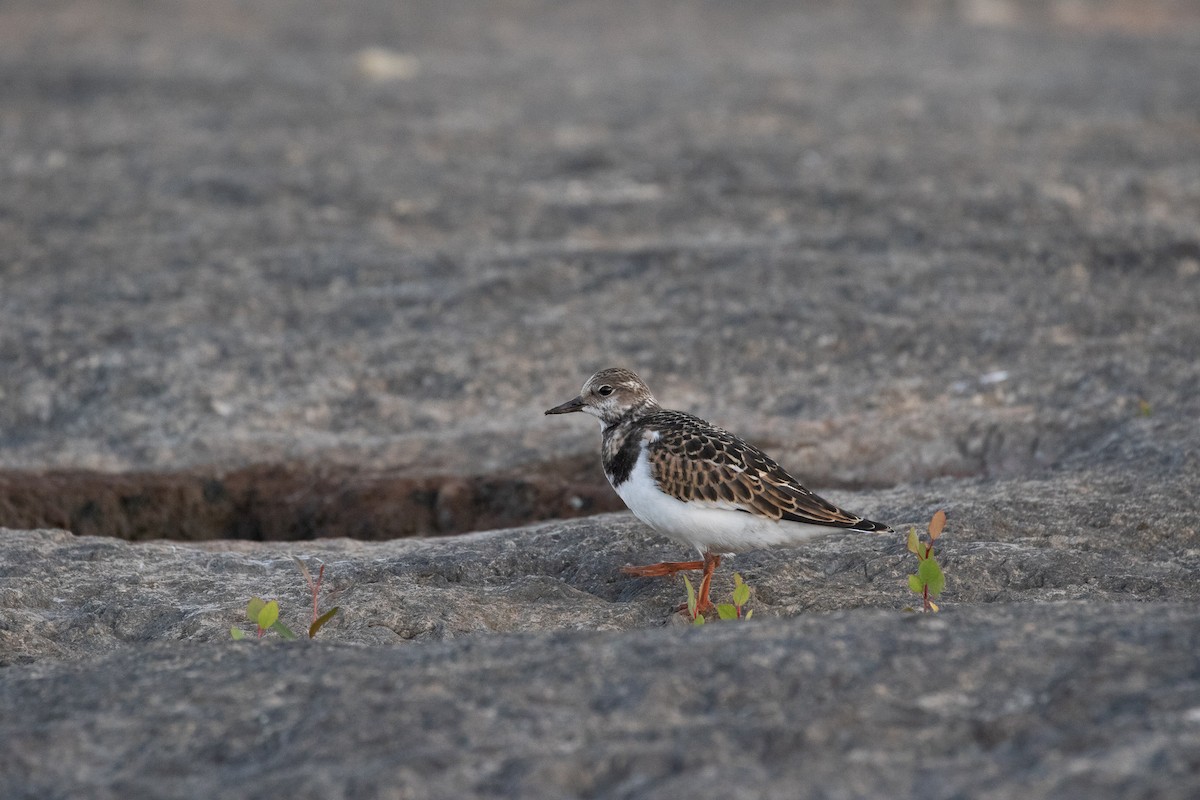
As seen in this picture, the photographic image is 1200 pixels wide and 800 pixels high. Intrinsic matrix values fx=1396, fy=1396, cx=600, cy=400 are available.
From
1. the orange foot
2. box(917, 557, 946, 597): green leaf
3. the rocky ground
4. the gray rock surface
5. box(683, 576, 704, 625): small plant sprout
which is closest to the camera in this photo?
the gray rock surface

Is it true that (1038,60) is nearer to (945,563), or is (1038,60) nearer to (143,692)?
(945,563)

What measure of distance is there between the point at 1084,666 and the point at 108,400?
5.75 metres

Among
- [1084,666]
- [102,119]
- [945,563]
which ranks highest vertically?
[102,119]

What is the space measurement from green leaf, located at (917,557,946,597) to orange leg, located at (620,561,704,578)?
1.14m

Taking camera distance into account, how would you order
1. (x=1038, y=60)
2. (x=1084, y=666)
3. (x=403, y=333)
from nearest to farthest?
(x=1084, y=666), (x=403, y=333), (x=1038, y=60)

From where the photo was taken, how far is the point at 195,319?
8789mm

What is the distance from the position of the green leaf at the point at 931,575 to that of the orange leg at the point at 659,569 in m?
1.14

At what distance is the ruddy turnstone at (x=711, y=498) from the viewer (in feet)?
18.7

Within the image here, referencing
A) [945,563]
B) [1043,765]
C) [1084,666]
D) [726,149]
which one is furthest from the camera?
[726,149]

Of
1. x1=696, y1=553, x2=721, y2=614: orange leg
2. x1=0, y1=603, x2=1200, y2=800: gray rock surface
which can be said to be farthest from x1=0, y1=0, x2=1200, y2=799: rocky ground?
x1=696, y1=553, x2=721, y2=614: orange leg

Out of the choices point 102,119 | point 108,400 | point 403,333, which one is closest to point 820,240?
point 403,333

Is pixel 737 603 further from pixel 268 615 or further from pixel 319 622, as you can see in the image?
pixel 268 615

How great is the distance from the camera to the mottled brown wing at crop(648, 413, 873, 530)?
223 inches

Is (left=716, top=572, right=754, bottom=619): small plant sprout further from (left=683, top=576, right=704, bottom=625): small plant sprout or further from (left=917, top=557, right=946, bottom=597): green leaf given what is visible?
(left=917, top=557, right=946, bottom=597): green leaf
